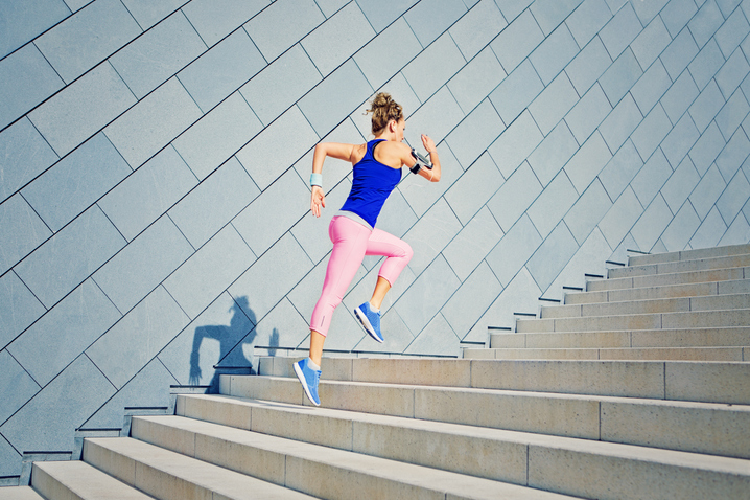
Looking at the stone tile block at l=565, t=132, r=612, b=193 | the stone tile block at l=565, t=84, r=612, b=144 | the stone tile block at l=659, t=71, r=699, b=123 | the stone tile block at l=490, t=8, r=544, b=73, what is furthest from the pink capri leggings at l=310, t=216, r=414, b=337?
the stone tile block at l=659, t=71, r=699, b=123

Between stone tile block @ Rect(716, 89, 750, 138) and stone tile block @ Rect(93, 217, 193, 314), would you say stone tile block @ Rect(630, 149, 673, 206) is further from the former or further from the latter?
stone tile block @ Rect(93, 217, 193, 314)

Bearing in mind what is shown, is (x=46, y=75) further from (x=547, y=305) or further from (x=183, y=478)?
(x=547, y=305)

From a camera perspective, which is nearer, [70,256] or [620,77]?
[70,256]

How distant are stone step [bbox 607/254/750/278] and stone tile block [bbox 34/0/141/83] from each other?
6.14 metres

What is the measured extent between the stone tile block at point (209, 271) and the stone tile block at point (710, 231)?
739cm

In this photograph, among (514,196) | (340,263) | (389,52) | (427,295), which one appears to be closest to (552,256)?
(514,196)

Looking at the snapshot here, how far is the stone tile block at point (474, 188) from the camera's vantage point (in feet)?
26.5

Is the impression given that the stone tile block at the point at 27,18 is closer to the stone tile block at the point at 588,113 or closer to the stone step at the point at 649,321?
the stone step at the point at 649,321

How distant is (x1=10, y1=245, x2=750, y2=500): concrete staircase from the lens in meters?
2.66

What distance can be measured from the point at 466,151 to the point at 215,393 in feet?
13.4

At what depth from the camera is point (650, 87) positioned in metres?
10.3

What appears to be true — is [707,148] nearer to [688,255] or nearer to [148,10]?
[688,255]

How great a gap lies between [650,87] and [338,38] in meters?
5.40

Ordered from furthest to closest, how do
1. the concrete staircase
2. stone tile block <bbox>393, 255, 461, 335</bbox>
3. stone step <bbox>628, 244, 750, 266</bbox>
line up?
stone tile block <bbox>393, 255, 461, 335</bbox>
stone step <bbox>628, 244, 750, 266</bbox>
the concrete staircase
